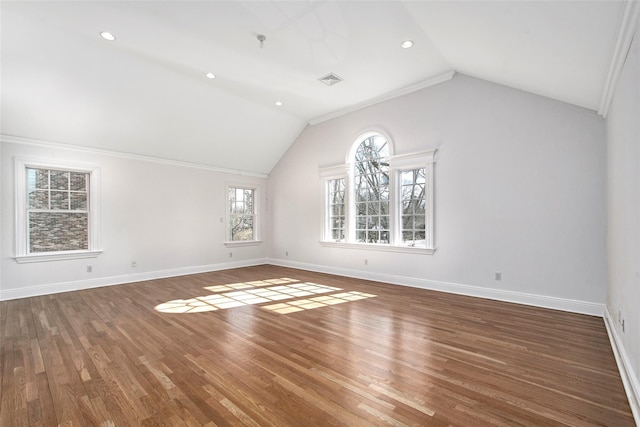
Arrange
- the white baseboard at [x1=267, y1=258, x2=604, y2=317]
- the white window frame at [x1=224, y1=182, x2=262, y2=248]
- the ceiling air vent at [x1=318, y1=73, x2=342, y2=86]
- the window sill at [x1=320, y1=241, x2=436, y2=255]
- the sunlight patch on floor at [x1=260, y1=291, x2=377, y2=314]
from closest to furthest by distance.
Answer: the white baseboard at [x1=267, y1=258, x2=604, y2=317] → the sunlight patch on floor at [x1=260, y1=291, x2=377, y2=314] → the ceiling air vent at [x1=318, y1=73, x2=342, y2=86] → the window sill at [x1=320, y1=241, x2=436, y2=255] → the white window frame at [x1=224, y1=182, x2=262, y2=248]

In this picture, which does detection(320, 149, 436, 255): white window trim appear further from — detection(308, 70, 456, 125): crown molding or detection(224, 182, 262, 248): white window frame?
detection(224, 182, 262, 248): white window frame

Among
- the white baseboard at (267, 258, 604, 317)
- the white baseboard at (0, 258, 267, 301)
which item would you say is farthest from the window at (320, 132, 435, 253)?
the white baseboard at (0, 258, 267, 301)

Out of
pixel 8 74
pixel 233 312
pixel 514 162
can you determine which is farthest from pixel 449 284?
pixel 8 74

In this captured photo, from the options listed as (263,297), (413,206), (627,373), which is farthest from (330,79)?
(627,373)

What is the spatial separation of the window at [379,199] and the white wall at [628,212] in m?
2.39

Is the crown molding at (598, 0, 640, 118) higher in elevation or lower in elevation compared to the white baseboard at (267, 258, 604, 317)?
higher

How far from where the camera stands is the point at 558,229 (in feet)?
12.1

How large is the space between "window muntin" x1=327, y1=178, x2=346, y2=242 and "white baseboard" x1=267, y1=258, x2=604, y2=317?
0.78 m

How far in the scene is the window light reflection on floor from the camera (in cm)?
392

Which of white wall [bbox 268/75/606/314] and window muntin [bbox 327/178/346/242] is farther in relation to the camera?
window muntin [bbox 327/178/346/242]

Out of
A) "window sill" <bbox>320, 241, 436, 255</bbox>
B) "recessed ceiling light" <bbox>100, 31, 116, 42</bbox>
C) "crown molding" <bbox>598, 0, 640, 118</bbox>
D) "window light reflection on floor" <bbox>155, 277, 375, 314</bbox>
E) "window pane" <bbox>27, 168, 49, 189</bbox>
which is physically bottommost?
"window light reflection on floor" <bbox>155, 277, 375, 314</bbox>

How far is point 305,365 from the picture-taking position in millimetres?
2311

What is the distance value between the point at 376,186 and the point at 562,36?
3521 millimetres

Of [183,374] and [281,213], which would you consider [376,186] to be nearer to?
[281,213]
